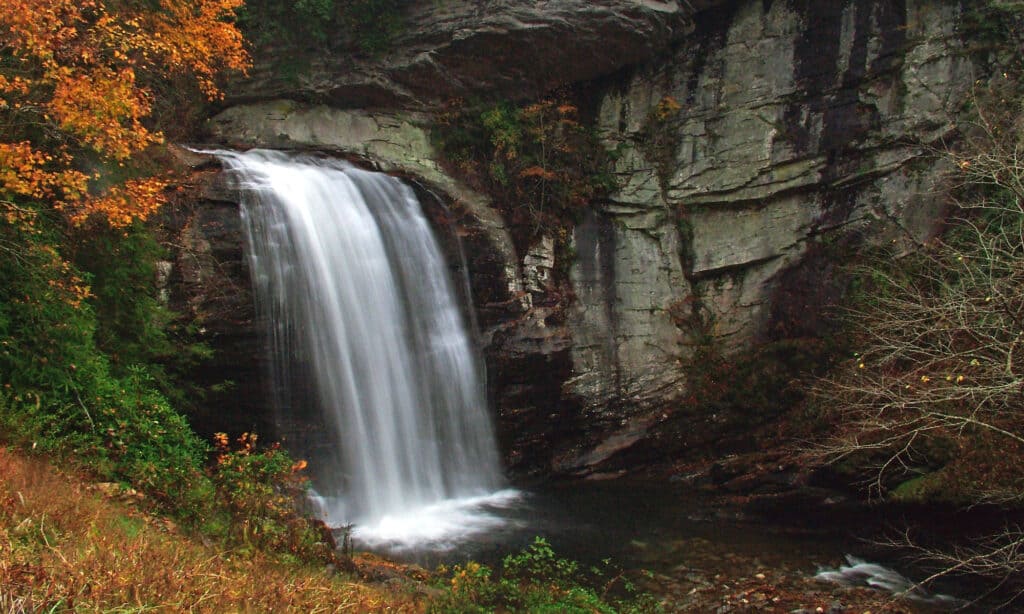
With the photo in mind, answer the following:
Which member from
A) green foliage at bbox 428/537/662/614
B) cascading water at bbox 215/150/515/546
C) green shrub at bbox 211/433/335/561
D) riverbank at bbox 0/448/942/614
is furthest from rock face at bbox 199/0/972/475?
riverbank at bbox 0/448/942/614

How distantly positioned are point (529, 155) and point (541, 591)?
29.1ft

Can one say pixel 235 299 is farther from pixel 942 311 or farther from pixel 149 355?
pixel 942 311

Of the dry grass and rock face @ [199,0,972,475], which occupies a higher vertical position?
rock face @ [199,0,972,475]

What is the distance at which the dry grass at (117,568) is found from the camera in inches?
104

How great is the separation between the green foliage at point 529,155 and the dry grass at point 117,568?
871 centimetres

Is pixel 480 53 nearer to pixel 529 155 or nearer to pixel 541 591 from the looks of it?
pixel 529 155

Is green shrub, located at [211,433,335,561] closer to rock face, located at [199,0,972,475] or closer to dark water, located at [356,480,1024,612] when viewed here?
dark water, located at [356,480,1024,612]

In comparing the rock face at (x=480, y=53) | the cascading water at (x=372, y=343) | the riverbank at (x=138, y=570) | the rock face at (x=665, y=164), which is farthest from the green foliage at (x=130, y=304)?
the rock face at (x=480, y=53)

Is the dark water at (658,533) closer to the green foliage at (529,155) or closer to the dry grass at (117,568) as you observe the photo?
the dry grass at (117,568)

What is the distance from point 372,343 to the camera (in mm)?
9555

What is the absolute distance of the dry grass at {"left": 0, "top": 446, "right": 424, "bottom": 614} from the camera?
2.65 meters

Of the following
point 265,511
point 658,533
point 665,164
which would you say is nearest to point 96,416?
point 265,511

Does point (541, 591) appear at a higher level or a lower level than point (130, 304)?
lower

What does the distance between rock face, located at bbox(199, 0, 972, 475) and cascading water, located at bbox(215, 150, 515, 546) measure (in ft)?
2.92
